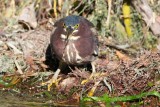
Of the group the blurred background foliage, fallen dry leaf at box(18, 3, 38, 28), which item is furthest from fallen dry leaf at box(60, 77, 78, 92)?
fallen dry leaf at box(18, 3, 38, 28)

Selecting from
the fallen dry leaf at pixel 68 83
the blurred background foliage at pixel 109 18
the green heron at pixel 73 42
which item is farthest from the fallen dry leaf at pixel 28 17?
the fallen dry leaf at pixel 68 83

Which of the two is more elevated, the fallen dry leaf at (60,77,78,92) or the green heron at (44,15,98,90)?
the green heron at (44,15,98,90)

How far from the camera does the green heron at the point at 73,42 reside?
23.1 feet

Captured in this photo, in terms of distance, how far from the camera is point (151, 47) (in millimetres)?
8867

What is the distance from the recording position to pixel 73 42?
7.13 metres

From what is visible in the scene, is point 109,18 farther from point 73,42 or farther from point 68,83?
point 68,83

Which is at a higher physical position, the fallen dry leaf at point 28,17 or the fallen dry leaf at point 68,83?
the fallen dry leaf at point 28,17

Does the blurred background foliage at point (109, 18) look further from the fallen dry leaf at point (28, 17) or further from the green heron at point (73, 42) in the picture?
the green heron at point (73, 42)

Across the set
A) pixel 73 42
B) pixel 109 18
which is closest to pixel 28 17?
pixel 109 18

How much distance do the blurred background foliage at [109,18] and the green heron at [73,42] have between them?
157cm

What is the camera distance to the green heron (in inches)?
277

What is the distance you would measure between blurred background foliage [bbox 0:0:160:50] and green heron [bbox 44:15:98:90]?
5.14 feet

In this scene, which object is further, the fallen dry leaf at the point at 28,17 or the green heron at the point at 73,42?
the fallen dry leaf at the point at 28,17

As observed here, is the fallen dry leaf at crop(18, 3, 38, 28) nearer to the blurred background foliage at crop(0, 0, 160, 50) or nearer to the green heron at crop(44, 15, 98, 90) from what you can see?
the blurred background foliage at crop(0, 0, 160, 50)
